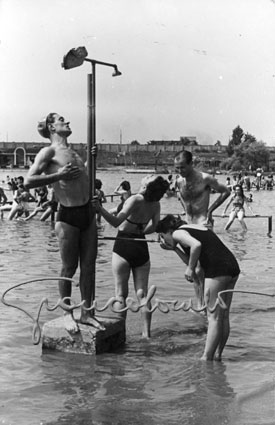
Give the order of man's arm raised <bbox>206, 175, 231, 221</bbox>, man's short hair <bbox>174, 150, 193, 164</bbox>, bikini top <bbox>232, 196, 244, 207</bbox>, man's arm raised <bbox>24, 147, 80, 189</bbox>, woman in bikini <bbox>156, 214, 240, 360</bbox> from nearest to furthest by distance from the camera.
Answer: woman in bikini <bbox>156, 214, 240, 360</bbox>
man's arm raised <bbox>24, 147, 80, 189</bbox>
man's short hair <bbox>174, 150, 193, 164</bbox>
man's arm raised <bbox>206, 175, 231, 221</bbox>
bikini top <bbox>232, 196, 244, 207</bbox>

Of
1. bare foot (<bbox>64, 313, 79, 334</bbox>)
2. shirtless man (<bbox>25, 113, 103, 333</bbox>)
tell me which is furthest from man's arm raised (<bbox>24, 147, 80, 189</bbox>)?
bare foot (<bbox>64, 313, 79, 334</bbox>)

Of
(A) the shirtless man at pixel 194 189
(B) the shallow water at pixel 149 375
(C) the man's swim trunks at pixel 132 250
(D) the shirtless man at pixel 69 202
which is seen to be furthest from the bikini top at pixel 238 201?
(D) the shirtless man at pixel 69 202

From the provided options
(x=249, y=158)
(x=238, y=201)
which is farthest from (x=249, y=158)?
(x=238, y=201)

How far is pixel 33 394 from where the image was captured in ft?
20.0

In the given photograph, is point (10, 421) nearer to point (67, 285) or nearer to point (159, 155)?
point (67, 285)

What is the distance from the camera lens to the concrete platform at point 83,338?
7.13 meters

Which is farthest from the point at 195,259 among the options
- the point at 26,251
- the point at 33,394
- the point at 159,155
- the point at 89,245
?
the point at 159,155

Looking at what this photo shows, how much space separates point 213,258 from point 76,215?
1.40 metres

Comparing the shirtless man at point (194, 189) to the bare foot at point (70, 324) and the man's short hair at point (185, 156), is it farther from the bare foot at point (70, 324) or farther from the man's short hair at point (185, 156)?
the bare foot at point (70, 324)

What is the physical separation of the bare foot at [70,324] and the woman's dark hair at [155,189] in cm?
146

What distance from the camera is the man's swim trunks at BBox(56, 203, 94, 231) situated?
703 cm

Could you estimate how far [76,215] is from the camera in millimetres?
7031

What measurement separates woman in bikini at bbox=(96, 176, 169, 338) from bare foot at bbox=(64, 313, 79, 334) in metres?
0.57

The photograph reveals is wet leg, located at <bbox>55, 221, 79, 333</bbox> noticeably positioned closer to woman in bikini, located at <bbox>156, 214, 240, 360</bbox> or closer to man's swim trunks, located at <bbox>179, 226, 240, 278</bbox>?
woman in bikini, located at <bbox>156, 214, 240, 360</bbox>
